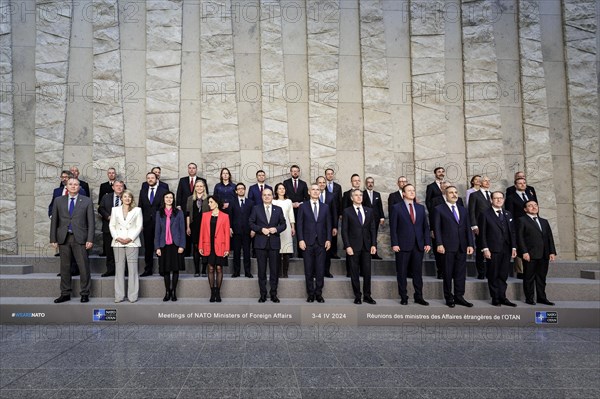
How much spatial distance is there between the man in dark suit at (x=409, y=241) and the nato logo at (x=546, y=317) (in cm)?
173

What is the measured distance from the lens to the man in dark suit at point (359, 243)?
588 cm

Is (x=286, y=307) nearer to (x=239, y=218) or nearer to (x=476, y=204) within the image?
(x=239, y=218)

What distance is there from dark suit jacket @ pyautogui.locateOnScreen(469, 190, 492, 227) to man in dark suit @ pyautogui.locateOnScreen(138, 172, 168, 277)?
5.44 metres

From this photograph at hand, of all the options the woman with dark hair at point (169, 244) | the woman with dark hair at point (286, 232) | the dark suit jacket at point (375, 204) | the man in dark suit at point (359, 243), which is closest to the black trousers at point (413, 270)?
the man in dark suit at point (359, 243)

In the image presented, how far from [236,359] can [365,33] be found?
7.77m

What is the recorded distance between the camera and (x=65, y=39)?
8430mm

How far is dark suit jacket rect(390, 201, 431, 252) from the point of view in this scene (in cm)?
593

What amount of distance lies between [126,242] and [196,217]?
3.89ft

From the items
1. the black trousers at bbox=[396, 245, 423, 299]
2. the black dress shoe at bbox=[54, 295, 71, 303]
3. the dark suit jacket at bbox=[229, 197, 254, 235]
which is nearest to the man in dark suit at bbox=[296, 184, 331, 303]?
the dark suit jacket at bbox=[229, 197, 254, 235]

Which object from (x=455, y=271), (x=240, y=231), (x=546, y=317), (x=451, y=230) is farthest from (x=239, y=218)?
(x=546, y=317)

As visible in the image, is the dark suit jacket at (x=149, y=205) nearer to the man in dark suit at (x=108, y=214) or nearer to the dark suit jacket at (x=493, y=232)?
the man in dark suit at (x=108, y=214)

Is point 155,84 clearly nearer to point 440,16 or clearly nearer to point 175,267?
point 175,267

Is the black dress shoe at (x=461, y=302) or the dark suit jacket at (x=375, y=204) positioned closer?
the black dress shoe at (x=461, y=302)

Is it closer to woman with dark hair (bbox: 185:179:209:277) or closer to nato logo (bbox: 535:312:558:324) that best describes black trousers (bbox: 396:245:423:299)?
nato logo (bbox: 535:312:558:324)
